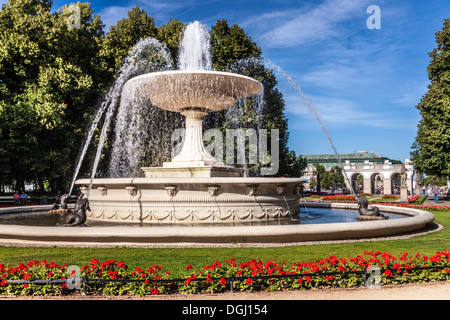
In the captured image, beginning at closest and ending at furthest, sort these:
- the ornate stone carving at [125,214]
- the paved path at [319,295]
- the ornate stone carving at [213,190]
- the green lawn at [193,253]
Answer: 1. the paved path at [319,295]
2. the green lawn at [193,253]
3. the ornate stone carving at [213,190]
4. the ornate stone carving at [125,214]

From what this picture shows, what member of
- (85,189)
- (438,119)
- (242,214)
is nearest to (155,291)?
(242,214)

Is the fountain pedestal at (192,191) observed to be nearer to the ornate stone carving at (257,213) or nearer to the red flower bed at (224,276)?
the ornate stone carving at (257,213)

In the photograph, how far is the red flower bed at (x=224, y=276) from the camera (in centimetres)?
530

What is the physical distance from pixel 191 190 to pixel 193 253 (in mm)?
3132

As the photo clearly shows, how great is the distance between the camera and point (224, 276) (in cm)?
561

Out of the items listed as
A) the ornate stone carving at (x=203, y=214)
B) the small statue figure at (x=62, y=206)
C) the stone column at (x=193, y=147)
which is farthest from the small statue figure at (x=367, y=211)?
the small statue figure at (x=62, y=206)

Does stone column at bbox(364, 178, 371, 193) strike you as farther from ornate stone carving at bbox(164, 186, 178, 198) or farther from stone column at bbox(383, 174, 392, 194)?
ornate stone carving at bbox(164, 186, 178, 198)

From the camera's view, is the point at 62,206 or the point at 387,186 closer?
the point at 62,206

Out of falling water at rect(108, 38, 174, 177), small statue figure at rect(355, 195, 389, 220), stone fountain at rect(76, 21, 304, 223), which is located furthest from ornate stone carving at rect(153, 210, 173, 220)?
falling water at rect(108, 38, 174, 177)

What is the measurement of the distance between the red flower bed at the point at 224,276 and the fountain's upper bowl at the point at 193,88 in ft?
26.4

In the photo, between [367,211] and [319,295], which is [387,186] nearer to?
[367,211]

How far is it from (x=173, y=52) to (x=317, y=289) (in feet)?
86.6

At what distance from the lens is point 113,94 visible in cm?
2864

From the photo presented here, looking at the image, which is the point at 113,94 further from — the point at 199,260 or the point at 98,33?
the point at 199,260
